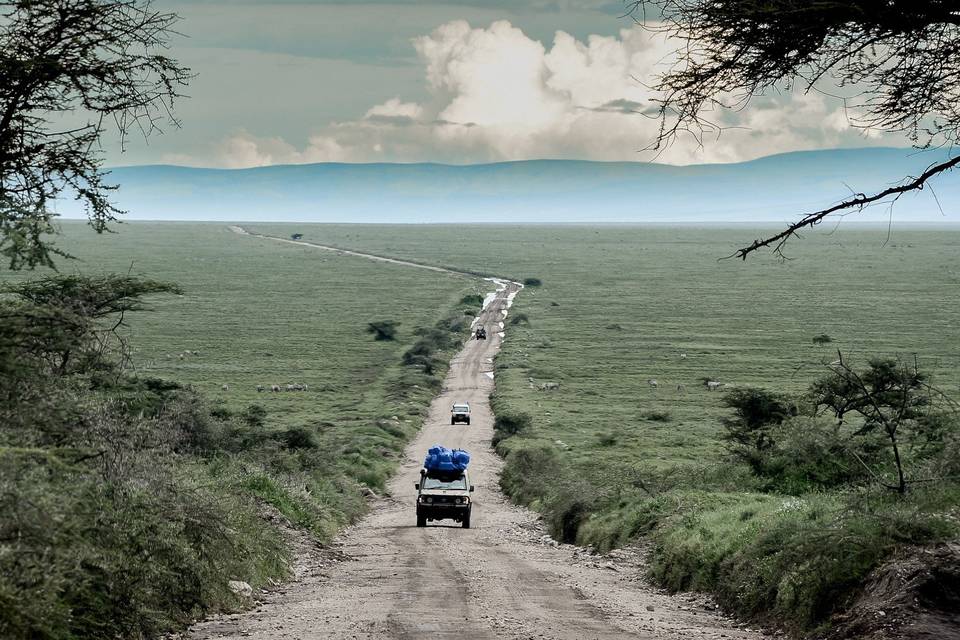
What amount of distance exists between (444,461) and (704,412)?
36.8 m

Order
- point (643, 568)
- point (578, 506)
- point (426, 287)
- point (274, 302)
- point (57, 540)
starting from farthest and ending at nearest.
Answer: point (426, 287) → point (274, 302) → point (578, 506) → point (643, 568) → point (57, 540)

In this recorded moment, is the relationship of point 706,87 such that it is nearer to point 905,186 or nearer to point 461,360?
point 905,186

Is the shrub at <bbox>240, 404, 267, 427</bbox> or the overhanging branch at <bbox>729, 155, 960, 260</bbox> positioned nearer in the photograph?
the overhanging branch at <bbox>729, 155, 960, 260</bbox>

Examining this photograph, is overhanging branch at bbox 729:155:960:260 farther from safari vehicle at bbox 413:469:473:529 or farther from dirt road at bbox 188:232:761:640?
safari vehicle at bbox 413:469:473:529

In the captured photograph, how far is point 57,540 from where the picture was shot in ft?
28.0

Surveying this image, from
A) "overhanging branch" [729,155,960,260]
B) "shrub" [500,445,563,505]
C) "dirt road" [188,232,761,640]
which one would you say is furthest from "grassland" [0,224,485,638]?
"overhanging branch" [729,155,960,260]

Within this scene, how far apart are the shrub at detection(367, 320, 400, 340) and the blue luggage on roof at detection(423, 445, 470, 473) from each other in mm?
75602

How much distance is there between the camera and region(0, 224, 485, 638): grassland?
8.80m

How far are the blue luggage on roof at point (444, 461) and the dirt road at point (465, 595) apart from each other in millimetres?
→ 1681

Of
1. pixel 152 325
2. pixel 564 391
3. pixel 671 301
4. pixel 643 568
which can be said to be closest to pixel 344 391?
pixel 564 391

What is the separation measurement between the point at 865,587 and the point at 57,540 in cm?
898

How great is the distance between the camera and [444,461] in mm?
29312

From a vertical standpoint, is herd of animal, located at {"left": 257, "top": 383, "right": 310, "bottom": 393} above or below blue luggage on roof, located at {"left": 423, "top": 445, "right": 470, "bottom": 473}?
below

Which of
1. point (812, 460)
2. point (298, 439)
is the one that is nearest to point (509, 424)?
point (298, 439)
